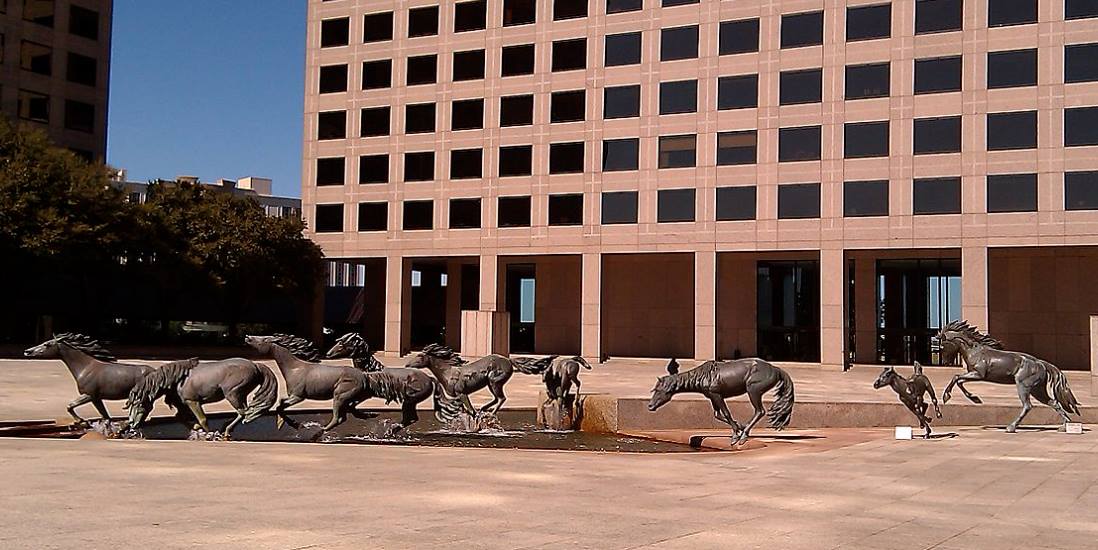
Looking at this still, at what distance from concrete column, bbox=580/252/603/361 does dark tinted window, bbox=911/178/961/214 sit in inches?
764

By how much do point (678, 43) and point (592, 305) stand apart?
1751 cm

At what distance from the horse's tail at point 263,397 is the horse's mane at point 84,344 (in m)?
3.20

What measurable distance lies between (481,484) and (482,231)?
5642 cm

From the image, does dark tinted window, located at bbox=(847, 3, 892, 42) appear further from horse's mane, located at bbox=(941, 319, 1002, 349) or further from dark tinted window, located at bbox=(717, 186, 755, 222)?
horse's mane, located at bbox=(941, 319, 1002, 349)

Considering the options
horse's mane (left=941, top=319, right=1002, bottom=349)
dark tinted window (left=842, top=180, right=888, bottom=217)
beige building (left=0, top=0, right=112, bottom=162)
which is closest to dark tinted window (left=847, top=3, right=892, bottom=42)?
dark tinted window (left=842, top=180, right=888, bottom=217)

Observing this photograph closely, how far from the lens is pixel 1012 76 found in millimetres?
56781

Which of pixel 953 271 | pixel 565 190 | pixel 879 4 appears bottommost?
pixel 953 271

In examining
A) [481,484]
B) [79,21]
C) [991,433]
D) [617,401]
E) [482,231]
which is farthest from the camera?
[79,21]

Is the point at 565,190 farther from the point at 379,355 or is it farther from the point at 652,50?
the point at 379,355

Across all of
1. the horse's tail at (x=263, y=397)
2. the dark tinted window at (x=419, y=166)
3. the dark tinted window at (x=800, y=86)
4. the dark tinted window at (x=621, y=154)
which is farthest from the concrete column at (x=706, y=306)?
the horse's tail at (x=263, y=397)

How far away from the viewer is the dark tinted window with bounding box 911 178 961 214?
57094 millimetres

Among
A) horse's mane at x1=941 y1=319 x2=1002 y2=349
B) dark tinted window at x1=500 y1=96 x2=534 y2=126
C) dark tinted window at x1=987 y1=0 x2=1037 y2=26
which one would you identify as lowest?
horse's mane at x1=941 y1=319 x2=1002 y2=349

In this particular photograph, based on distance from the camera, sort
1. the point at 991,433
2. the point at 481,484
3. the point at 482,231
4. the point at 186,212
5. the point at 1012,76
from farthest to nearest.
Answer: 1. the point at 482,231
2. the point at 186,212
3. the point at 1012,76
4. the point at 991,433
5. the point at 481,484

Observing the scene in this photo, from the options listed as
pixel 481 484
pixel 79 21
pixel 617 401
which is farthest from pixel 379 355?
pixel 481 484
